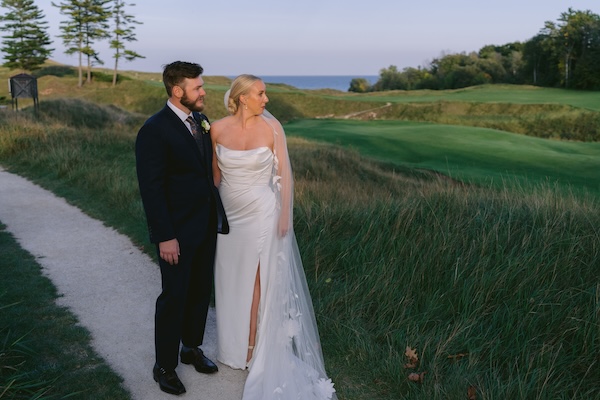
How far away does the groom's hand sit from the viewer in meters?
4.20

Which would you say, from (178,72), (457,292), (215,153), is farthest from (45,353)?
(457,292)

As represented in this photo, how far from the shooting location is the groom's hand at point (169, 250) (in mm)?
4199

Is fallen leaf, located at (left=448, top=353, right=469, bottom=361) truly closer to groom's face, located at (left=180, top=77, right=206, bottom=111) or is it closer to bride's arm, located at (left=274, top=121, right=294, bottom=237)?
bride's arm, located at (left=274, top=121, right=294, bottom=237)

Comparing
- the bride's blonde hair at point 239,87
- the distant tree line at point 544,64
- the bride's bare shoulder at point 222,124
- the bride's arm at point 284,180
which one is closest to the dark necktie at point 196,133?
the bride's bare shoulder at point 222,124

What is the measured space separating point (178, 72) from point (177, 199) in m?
0.87

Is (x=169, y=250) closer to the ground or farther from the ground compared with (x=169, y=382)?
farther from the ground

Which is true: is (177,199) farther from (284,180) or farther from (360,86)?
(360,86)

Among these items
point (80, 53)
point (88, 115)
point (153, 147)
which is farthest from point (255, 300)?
point (80, 53)

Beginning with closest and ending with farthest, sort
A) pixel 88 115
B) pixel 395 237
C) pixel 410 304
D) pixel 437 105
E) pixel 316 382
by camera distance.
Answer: pixel 316 382, pixel 410 304, pixel 395 237, pixel 88 115, pixel 437 105

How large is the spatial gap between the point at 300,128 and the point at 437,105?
44.2ft

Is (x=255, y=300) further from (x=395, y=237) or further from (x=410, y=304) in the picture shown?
(x=395, y=237)

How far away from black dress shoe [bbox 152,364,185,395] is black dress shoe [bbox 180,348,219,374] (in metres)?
0.32

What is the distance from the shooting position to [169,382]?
4441 mm

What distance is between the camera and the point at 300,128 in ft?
102
